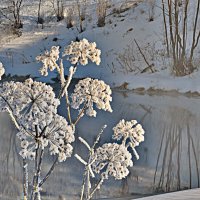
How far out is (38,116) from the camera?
3.41ft

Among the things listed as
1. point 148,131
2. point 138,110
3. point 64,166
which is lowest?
point 138,110

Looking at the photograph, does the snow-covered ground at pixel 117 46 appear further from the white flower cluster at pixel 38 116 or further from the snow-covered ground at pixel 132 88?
the white flower cluster at pixel 38 116

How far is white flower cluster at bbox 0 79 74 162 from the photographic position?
41.3 inches

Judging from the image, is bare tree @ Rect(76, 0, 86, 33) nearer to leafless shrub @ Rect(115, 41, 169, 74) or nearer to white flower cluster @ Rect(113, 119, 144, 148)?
leafless shrub @ Rect(115, 41, 169, 74)

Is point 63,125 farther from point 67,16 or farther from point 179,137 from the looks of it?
point 67,16

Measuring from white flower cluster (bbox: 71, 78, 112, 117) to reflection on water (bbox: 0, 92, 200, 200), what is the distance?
5.67 feet

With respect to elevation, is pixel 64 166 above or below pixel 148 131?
above

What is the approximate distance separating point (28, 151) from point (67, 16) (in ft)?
30.0

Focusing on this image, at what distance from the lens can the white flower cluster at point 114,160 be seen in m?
1.13

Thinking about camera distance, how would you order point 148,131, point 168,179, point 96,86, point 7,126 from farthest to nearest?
point 7,126 < point 148,131 < point 168,179 < point 96,86

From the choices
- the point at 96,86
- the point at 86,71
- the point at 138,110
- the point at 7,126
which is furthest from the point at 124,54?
the point at 96,86

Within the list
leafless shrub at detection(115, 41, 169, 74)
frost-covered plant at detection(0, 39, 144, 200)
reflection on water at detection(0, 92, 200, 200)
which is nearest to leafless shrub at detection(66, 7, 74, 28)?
leafless shrub at detection(115, 41, 169, 74)

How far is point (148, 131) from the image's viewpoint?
459 cm

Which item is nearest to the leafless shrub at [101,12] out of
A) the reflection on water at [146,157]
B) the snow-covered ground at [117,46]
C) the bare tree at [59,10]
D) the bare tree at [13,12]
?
the snow-covered ground at [117,46]
